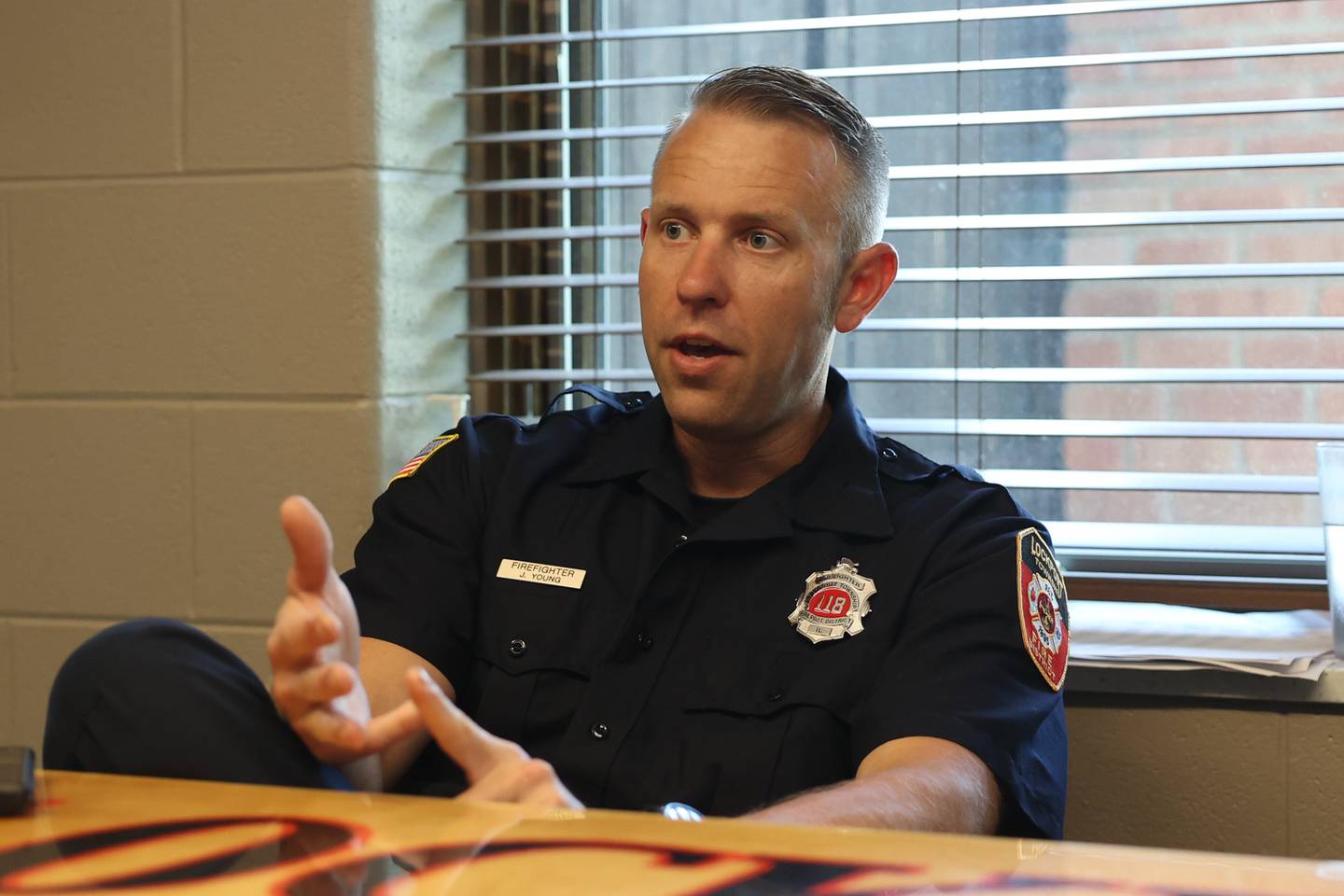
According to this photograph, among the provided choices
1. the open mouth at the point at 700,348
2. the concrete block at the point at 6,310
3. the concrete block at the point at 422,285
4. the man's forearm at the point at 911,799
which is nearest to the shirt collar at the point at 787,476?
the open mouth at the point at 700,348

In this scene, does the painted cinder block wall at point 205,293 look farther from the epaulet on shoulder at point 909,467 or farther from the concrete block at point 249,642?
the epaulet on shoulder at point 909,467

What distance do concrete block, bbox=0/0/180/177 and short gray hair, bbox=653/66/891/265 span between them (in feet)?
2.73

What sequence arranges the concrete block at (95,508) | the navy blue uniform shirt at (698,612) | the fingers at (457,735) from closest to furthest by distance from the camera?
the fingers at (457,735)
the navy blue uniform shirt at (698,612)
the concrete block at (95,508)

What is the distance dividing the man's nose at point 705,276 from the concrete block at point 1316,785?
86 cm

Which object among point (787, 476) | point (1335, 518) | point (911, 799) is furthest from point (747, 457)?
point (1335, 518)

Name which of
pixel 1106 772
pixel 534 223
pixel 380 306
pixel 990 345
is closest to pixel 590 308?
pixel 534 223

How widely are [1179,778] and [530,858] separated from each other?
1229 mm

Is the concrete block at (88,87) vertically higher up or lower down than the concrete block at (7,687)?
higher up

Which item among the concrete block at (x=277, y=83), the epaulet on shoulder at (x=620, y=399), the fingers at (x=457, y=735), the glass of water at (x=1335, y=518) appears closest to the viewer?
the fingers at (x=457, y=735)

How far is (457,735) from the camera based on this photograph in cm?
102

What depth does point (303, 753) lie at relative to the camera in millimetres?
1201

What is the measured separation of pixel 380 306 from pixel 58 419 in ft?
1.79

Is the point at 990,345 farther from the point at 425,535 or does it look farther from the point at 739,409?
the point at 425,535

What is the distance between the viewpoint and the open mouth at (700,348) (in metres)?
1.64
